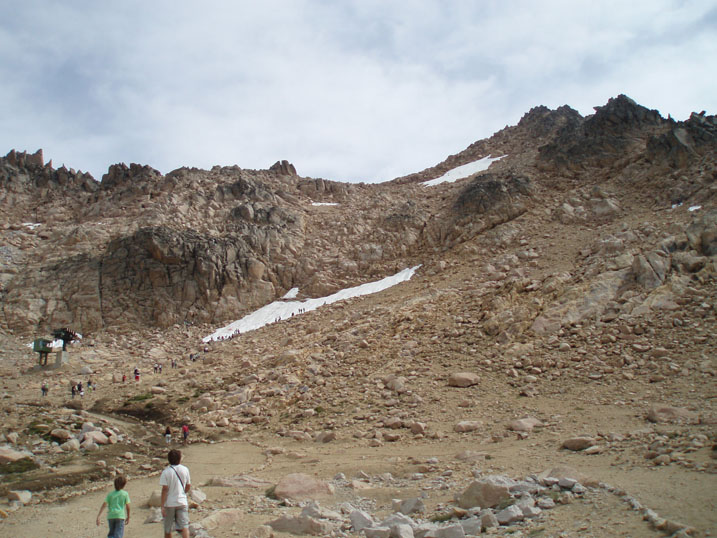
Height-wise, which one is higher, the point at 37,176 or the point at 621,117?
the point at 37,176

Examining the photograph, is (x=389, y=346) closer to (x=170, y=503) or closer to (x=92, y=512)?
(x=92, y=512)

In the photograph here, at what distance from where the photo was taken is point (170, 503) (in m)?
6.66

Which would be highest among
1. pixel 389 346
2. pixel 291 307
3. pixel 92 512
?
pixel 291 307

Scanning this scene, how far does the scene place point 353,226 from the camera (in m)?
40.5

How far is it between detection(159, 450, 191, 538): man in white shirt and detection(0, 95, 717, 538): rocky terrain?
0.70 metres

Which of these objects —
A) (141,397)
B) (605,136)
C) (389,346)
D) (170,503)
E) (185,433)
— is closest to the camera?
(170,503)

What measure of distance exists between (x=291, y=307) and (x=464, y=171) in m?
30.3

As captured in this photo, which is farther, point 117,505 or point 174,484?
point 117,505

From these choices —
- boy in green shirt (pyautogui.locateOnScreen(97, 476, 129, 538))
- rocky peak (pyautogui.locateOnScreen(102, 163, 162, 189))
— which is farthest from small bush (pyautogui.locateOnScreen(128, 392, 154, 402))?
rocky peak (pyautogui.locateOnScreen(102, 163, 162, 189))

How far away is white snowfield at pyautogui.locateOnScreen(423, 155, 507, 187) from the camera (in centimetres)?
5144

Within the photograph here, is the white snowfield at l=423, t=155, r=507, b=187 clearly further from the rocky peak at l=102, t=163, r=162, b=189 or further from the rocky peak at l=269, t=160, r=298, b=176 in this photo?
the rocky peak at l=102, t=163, r=162, b=189

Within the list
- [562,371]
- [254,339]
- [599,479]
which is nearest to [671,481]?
[599,479]

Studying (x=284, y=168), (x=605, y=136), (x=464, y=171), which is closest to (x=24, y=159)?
(x=284, y=168)

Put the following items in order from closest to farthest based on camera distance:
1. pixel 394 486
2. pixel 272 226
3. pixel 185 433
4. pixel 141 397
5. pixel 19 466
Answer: pixel 394 486, pixel 19 466, pixel 185 433, pixel 141 397, pixel 272 226
